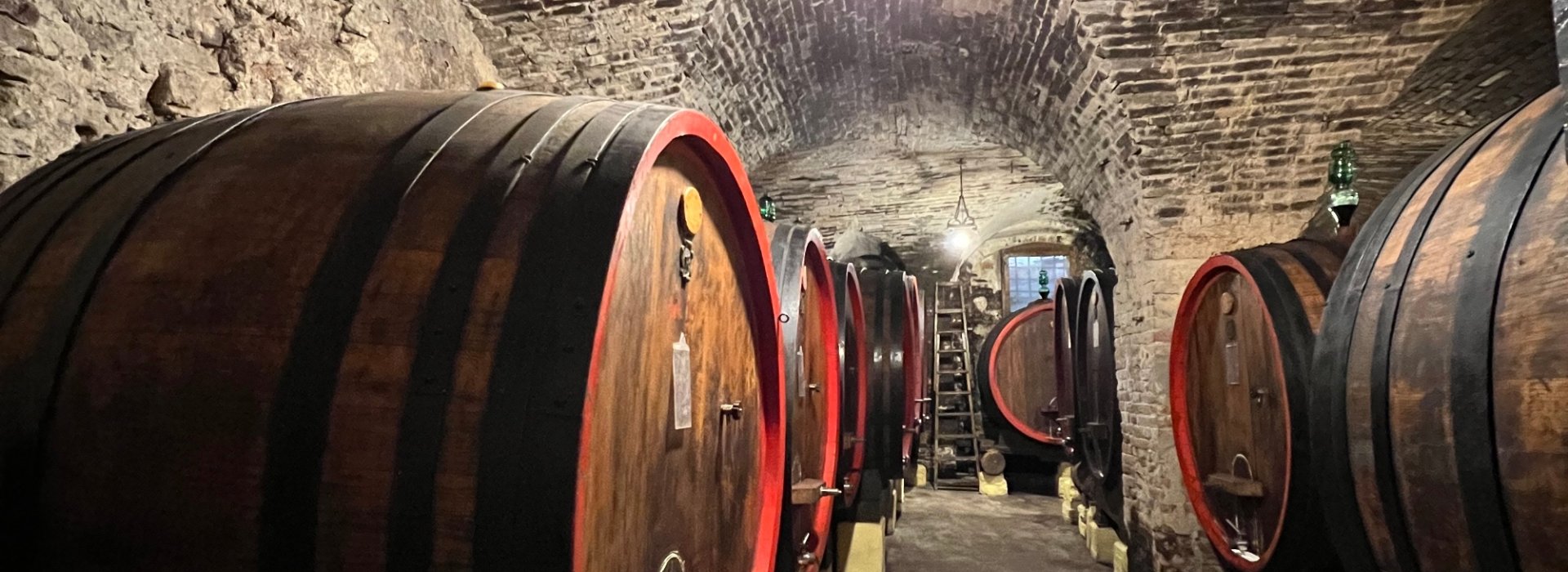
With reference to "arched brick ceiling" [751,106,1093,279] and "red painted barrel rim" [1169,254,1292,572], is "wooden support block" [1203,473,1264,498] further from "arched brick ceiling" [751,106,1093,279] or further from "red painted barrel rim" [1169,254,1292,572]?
"arched brick ceiling" [751,106,1093,279]

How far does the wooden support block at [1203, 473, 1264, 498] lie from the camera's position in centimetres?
282

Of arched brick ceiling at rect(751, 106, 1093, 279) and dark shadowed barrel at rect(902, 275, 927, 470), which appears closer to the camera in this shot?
dark shadowed barrel at rect(902, 275, 927, 470)

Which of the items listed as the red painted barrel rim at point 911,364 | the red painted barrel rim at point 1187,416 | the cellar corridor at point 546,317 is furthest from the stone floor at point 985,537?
the red painted barrel rim at point 1187,416

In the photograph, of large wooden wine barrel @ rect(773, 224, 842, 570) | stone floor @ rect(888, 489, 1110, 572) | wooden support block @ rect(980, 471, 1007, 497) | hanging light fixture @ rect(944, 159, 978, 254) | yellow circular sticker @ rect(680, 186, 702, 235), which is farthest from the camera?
hanging light fixture @ rect(944, 159, 978, 254)

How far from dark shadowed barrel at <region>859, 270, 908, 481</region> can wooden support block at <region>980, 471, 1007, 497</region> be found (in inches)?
148

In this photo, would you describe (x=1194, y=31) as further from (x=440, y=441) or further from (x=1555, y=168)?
(x=440, y=441)

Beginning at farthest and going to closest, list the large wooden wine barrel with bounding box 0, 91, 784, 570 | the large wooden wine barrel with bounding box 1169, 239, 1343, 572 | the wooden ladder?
the wooden ladder, the large wooden wine barrel with bounding box 1169, 239, 1343, 572, the large wooden wine barrel with bounding box 0, 91, 784, 570

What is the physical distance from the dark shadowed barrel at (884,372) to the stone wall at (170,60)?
2.68m

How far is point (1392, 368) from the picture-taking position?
5.08 ft

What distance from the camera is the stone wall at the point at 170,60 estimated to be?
176 cm

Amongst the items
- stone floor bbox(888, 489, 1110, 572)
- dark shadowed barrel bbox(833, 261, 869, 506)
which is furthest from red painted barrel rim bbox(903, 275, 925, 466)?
dark shadowed barrel bbox(833, 261, 869, 506)

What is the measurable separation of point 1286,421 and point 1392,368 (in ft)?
3.65

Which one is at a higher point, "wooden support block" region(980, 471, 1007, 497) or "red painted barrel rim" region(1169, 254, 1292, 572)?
"red painted barrel rim" region(1169, 254, 1292, 572)

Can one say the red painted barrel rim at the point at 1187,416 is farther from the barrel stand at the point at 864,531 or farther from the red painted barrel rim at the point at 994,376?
the red painted barrel rim at the point at 994,376
